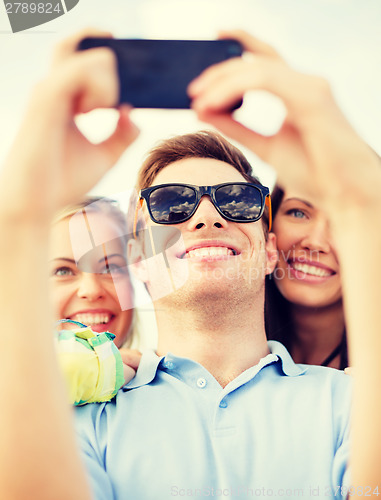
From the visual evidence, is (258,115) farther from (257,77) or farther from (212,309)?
(212,309)

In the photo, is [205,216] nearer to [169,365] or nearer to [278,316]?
[169,365]

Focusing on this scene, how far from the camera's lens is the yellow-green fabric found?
1.10 meters

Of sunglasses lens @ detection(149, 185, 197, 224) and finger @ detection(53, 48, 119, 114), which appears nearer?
finger @ detection(53, 48, 119, 114)

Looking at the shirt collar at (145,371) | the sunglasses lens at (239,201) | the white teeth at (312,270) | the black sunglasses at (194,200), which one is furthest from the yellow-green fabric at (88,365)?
the white teeth at (312,270)

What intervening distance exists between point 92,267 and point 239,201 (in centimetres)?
54

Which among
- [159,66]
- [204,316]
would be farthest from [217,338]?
[159,66]

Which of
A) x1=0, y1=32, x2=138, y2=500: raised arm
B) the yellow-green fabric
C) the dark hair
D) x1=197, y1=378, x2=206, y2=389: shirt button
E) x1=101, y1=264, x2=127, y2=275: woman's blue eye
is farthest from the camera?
the dark hair

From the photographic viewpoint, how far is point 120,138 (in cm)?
101

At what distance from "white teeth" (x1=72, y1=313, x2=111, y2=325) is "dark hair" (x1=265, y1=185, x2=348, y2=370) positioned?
0.56m

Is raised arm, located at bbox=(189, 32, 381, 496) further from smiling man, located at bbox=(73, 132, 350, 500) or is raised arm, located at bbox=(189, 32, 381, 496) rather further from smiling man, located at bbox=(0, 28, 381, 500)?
smiling man, located at bbox=(73, 132, 350, 500)

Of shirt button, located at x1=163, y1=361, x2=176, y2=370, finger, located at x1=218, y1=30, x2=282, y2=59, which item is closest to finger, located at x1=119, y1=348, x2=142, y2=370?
shirt button, located at x1=163, y1=361, x2=176, y2=370

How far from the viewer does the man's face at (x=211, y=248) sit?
137cm

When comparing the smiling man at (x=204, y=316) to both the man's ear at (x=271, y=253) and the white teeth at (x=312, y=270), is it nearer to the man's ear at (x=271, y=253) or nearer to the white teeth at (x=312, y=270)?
the man's ear at (x=271, y=253)

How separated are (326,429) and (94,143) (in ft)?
2.77
